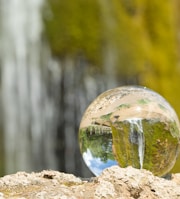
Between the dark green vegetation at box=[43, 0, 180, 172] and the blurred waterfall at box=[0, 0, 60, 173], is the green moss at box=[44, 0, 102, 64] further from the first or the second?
the blurred waterfall at box=[0, 0, 60, 173]

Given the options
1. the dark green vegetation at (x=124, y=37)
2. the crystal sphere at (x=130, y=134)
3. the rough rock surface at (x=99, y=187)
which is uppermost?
the dark green vegetation at (x=124, y=37)

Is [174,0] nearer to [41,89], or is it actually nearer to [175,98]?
[175,98]

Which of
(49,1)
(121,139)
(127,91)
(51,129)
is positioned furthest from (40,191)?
(49,1)

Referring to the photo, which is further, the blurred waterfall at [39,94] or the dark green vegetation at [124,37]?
the dark green vegetation at [124,37]

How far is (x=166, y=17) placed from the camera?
812 cm

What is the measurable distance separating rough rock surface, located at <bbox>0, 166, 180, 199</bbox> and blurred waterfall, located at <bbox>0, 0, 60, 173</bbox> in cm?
522

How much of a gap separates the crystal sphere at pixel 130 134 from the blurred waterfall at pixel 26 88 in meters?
4.98

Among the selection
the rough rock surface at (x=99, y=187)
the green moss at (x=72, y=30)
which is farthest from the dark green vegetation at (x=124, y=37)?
the rough rock surface at (x=99, y=187)

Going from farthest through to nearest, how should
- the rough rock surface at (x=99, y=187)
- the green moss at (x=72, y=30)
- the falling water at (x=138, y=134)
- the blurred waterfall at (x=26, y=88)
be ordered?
the green moss at (x=72, y=30)
the blurred waterfall at (x=26, y=88)
the falling water at (x=138, y=134)
the rough rock surface at (x=99, y=187)

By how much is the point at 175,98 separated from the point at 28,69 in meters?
1.61

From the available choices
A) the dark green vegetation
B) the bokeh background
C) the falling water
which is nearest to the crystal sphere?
the falling water

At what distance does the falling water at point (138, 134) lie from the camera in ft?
6.39

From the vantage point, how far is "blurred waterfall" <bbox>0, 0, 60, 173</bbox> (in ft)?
23.2

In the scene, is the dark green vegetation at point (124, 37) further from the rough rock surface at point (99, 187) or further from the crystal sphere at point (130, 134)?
the rough rock surface at point (99, 187)
